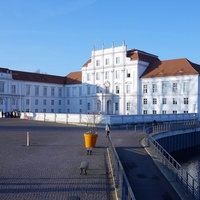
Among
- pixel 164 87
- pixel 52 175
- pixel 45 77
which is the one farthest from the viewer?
pixel 45 77

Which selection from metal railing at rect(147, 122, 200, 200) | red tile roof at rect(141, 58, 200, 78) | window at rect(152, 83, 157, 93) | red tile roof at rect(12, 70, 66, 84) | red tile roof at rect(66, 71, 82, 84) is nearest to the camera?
metal railing at rect(147, 122, 200, 200)

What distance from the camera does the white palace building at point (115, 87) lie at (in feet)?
183

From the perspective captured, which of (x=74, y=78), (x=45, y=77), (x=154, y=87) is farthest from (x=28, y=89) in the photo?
(x=154, y=87)

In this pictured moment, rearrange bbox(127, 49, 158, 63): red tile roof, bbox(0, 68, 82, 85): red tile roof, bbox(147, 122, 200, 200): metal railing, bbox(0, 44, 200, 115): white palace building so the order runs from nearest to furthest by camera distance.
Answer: bbox(147, 122, 200, 200): metal railing, bbox(0, 44, 200, 115): white palace building, bbox(127, 49, 158, 63): red tile roof, bbox(0, 68, 82, 85): red tile roof

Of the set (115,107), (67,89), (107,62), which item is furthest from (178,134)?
(67,89)

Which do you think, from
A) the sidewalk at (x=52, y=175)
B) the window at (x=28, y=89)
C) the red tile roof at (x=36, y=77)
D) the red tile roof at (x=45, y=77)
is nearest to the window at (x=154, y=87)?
the red tile roof at (x=45, y=77)

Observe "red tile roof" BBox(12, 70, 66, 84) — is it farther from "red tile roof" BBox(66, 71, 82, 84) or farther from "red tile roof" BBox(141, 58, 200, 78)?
"red tile roof" BBox(141, 58, 200, 78)

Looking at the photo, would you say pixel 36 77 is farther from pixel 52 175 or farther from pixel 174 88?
pixel 52 175

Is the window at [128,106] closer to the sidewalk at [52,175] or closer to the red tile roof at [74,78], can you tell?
the red tile roof at [74,78]

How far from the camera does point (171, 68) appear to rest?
58.4 m

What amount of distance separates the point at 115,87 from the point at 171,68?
1353cm

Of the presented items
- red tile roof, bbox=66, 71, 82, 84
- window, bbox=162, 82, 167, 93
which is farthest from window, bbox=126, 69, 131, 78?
red tile roof, bbox=66, 71, 82, 84

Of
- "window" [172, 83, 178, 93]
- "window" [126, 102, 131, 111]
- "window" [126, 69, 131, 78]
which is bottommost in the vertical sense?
"window" [126, 102, 131, 111]

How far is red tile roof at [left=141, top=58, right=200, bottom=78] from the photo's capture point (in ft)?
180
